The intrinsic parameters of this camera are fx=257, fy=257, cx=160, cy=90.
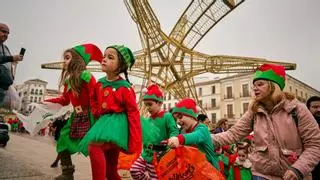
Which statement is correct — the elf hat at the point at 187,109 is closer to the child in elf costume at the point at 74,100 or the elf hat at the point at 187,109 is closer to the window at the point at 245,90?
the child in elf costume at the point at 74,100

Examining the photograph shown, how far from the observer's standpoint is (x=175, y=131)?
11.2 ft

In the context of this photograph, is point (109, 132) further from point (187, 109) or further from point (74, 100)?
point (187, 109)

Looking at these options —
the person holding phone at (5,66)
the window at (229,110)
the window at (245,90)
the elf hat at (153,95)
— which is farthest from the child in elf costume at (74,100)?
A: the window at (229,110)

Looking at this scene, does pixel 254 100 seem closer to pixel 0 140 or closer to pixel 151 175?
pixel 151 175

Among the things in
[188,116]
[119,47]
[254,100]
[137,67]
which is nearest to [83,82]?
[119,47]

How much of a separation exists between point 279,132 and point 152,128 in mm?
1308

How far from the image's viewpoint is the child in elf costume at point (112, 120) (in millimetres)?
2193

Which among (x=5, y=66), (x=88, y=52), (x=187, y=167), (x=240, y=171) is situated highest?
(x=88, y=52)

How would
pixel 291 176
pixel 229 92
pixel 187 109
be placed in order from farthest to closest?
pixel 229 92 → pixel 187 109 → pixel 291 176

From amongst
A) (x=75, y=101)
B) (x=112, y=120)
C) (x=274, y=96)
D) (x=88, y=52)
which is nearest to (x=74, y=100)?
(x=75, y=101)

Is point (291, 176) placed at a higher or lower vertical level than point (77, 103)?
lower

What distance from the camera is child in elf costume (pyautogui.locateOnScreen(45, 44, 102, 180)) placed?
9.00 feet

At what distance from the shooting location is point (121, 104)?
2.48 meters

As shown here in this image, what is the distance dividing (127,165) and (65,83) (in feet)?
9.72
